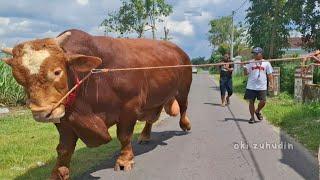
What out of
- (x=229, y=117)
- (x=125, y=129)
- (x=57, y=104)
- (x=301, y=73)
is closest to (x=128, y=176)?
(x=125, y=129)

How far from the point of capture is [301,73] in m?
16.7

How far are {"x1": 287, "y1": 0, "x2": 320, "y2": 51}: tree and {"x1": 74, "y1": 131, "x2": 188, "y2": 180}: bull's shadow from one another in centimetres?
1572

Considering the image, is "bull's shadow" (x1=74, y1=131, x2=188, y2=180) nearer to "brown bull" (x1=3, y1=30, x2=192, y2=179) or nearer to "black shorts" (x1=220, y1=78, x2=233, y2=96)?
"brown bull" (x1=3, y1=30, x2=192, y2=179)

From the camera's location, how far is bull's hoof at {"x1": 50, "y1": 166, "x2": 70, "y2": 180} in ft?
22.3

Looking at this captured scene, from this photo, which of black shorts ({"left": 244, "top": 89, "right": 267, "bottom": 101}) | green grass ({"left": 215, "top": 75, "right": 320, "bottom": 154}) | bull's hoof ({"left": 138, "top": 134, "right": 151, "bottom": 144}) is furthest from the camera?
black shorts ({"left": 244, "top": 89, "right": 267, "bottom": 101})

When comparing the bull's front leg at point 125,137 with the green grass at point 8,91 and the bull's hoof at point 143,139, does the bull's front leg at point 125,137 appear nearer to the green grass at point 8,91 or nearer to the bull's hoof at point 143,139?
the bull's hoof at point 143,139

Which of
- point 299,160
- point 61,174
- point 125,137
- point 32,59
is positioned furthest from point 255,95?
point 32,59

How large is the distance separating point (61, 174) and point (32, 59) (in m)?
1.73

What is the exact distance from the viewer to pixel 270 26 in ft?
89.1

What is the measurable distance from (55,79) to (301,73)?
39.6 feet

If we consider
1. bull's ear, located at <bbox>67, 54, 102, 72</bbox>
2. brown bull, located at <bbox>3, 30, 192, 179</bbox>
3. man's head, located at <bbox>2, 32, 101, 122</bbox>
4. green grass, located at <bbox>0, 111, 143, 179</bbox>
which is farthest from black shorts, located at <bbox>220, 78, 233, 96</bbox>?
man's head, located at <bbox>2, 32, 101, 122</bbox>

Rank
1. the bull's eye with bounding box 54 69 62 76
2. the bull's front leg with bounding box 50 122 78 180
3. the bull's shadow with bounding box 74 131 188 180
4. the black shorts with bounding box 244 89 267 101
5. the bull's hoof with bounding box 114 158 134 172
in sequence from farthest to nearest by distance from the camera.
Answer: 1. the black shorts with bounding box 244 89 267 101
2. the bull's hoof with bounding box 114 158 134 172
3. the bull's shadow with bounding box 74 131 188 180
4. the bull's front leg with bounding box 50 122 78 180
5. the bull's eye with bounding box 54 69 62 76

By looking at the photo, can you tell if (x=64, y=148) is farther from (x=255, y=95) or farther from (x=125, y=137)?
(x=255, y=95)

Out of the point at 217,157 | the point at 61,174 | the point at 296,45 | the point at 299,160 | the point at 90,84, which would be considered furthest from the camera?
the point at 296,45
